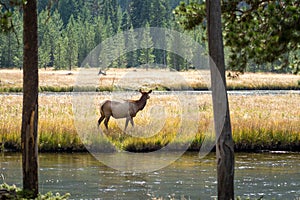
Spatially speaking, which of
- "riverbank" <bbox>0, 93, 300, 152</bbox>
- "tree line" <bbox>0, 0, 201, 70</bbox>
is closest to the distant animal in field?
"riverbank" <bbox>0, 93, 300, 152</bbox>

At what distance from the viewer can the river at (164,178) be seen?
564 inches

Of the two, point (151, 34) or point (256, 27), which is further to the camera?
point (151, 34)

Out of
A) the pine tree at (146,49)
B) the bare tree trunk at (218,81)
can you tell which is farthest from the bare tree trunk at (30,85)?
the pine tree at (146,49)

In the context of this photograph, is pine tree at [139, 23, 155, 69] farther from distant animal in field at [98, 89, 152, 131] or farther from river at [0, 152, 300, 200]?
river at [0, 152, 300, 200]

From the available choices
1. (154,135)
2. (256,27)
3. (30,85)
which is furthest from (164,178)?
(30,85)

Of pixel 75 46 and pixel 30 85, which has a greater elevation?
pixel 75 46

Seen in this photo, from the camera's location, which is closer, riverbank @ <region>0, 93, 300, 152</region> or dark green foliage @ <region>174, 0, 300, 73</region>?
dark green foliage @ <region>174, 0, 300, 73</region>

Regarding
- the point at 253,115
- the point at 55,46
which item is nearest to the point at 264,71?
the point at 55,46

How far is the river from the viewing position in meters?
14.3

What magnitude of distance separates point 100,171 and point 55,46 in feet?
287

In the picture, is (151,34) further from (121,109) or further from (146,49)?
(121,109)

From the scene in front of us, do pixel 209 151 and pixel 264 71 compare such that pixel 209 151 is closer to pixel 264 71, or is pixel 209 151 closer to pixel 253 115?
pixel 253 115

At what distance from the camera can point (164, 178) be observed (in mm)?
16500

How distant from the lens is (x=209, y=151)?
Answer: 21594 millimetres
